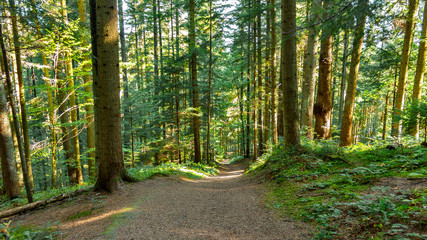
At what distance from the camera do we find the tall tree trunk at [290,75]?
595cm

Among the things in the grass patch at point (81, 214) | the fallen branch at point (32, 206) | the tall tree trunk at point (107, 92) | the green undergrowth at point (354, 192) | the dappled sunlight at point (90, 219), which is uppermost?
the tall tree trunk at point (107, 92)

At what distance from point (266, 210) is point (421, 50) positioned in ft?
32.0

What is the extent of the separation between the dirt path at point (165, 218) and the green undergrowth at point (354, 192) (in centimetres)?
44

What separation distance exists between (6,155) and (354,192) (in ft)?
32.7

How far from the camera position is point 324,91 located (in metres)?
7.48

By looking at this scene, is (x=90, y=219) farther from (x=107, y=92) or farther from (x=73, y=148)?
(x=73, y=148)

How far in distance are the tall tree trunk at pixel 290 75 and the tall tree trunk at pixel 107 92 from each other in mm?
4968

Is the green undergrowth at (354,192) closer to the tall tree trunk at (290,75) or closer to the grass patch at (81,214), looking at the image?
the tall tree trunk at (290,75)

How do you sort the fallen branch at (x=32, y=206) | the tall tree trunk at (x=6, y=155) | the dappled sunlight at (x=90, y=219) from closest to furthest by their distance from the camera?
the dappled sunlight at (x=90, y=219)
the fallen branch at (x=32, y=206)
the tall tree trunk at (x=6, y=155)

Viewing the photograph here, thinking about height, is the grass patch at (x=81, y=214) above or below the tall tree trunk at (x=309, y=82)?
below

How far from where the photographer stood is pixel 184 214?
398 centimetres

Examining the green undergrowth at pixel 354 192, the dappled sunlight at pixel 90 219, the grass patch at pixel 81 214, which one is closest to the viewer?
the green undergrowth at pixel 354 192

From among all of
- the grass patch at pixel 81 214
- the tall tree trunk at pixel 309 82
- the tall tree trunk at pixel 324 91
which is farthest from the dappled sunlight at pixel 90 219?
the tall tree trunk at pixel 309 82

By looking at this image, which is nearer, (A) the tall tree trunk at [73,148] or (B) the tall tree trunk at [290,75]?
(B) the tall tree trunk at [290,75]
